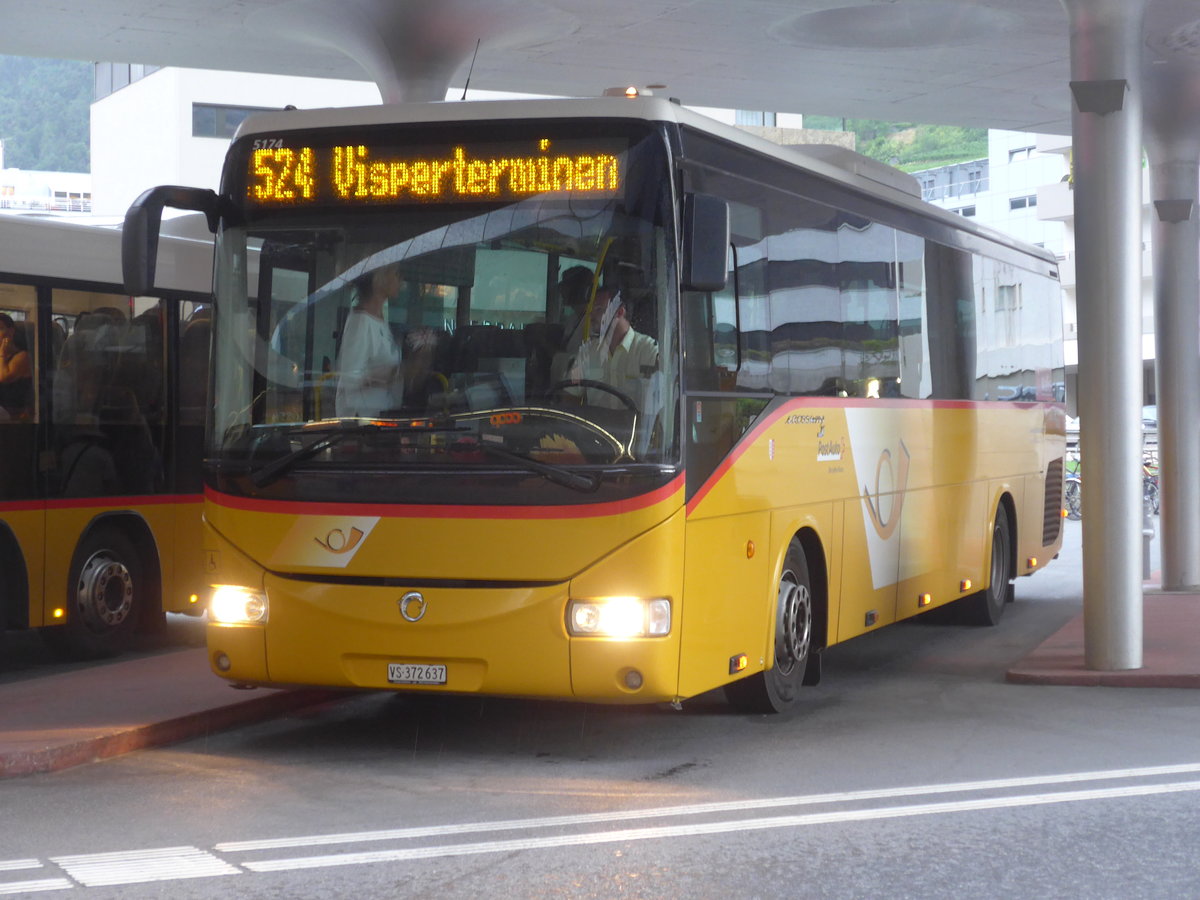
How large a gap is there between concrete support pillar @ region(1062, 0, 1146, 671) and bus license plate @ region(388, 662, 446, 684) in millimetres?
5120

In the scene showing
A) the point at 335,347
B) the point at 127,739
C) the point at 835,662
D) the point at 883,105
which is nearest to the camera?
the point at 335,347

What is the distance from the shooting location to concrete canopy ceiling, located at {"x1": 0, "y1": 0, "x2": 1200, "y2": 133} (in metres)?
14.6

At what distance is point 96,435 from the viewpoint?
40.8 feet

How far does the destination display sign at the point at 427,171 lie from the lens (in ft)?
27.4

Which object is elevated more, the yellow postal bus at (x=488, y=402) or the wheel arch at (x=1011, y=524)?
the yellow postal bus at (x=488, y=402)

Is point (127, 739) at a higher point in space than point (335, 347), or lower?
lower

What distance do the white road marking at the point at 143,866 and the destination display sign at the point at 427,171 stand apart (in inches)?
134

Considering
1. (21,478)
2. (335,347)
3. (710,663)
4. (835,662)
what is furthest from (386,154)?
(835,662)

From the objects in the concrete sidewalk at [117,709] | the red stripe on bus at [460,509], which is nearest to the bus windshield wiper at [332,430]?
the red stripe on bus at [460,509]

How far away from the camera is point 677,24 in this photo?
50.3 ft

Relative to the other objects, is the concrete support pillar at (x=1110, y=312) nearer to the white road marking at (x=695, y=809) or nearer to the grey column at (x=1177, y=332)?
the white road marking at (x=695, y=809)

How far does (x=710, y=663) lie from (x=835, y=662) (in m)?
4.25

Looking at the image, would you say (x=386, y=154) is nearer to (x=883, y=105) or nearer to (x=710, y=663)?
(x=710, y=663)

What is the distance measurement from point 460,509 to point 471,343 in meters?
0.79
